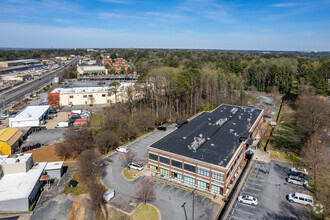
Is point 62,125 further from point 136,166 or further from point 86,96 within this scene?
point 136,166


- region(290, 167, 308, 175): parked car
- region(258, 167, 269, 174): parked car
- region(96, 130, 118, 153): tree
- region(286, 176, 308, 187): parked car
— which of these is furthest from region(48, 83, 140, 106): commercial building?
region(286, 176, 308, 187): parked car

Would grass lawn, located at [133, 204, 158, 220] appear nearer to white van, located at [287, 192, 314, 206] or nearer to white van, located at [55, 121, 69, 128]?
white van, located at [287, 192, 314, 206]

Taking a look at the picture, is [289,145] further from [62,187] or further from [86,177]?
[62,187]

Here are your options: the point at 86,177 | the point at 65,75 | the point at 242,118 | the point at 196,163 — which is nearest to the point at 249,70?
the point at 242,118

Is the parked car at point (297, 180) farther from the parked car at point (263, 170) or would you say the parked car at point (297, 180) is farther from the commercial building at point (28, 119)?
the commercial building at point (28, 119)

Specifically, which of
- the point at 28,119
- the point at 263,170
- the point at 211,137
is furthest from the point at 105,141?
the point at 263,170

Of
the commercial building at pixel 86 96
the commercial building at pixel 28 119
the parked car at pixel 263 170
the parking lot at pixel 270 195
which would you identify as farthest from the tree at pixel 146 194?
the commercial building at pixel 86 96
